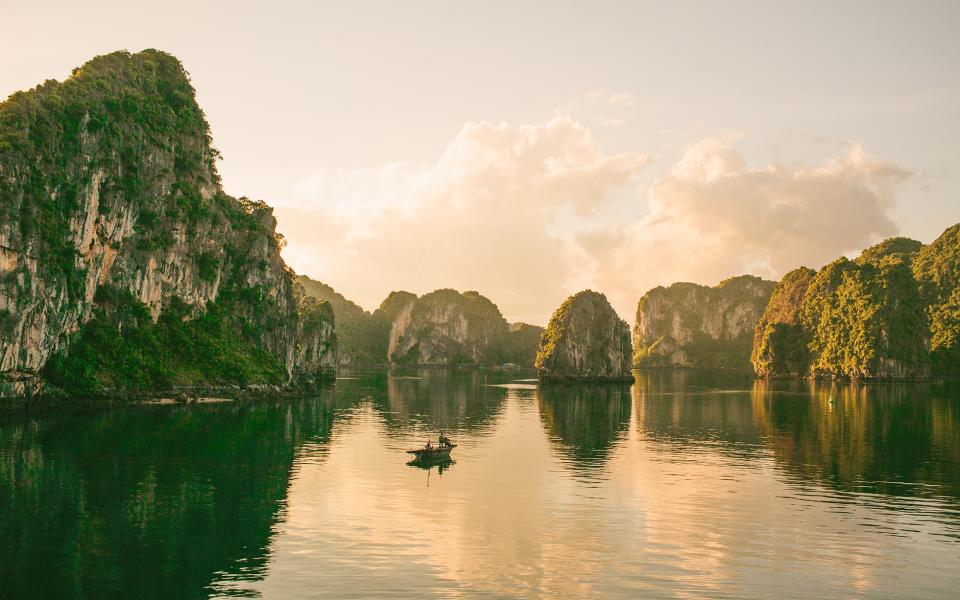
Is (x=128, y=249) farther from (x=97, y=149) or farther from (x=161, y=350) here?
(x=161, y=350)

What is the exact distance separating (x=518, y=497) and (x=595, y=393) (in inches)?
Answer: 4723

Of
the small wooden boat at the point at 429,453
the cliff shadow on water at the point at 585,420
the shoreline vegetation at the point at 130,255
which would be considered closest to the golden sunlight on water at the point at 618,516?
the cliff shadow on water at the point at 585,420

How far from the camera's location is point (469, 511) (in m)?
48.4

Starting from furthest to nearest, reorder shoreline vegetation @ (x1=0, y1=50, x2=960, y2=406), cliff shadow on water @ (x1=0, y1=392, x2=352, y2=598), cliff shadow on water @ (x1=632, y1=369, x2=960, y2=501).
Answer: shoreline vegetation @ (x1=0, y1=50, x2=960, y2=406) < cliff shadow on water @ (x1=632, y1=369, x2=960, y2=501) < cliff shadow on water @ (x1=0, y1=392, x2=352, y2=598)

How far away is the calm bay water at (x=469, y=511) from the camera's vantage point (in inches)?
1350

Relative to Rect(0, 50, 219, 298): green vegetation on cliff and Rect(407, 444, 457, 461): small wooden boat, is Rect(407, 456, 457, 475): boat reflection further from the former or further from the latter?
Rect(0, 50, 219, 298): green vegetation on cliff

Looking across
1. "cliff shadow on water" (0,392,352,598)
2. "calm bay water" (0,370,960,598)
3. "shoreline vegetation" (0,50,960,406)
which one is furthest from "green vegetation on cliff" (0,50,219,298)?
"cliff shadow on water" (0,392,352,598)

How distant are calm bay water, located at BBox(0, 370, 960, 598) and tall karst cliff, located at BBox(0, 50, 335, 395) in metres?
13.2

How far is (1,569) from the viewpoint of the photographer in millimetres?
33344

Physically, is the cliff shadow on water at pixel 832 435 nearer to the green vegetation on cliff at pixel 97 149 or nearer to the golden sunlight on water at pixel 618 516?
the golden sunlight on water at pixel 618 516

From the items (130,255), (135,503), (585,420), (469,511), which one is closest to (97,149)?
(130,255)

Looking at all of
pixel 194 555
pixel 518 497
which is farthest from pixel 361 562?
pixel 518 497

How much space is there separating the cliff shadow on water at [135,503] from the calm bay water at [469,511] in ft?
0.57

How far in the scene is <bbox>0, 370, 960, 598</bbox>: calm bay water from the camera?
34.3 metres
